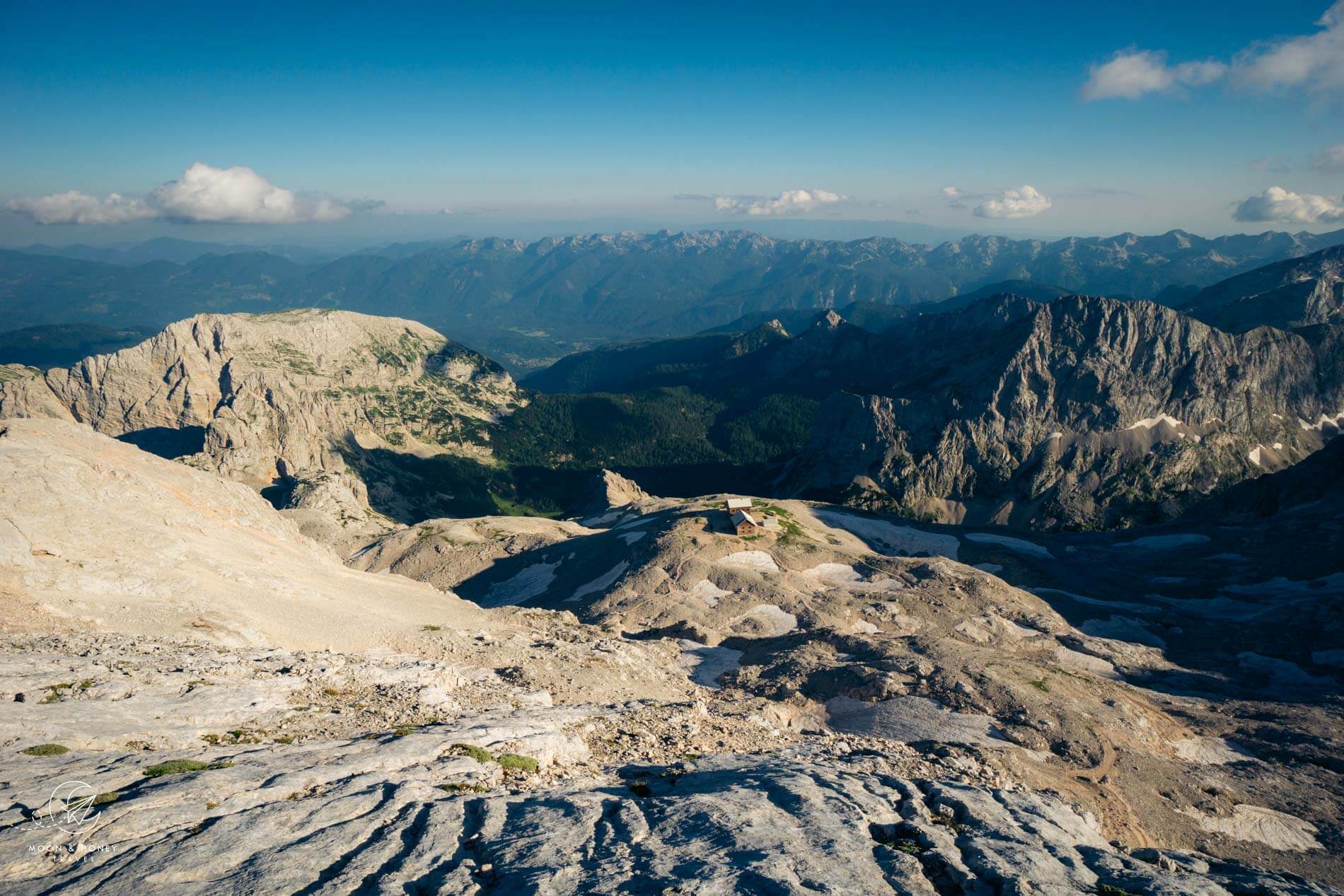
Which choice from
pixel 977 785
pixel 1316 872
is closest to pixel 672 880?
pixel 977 785

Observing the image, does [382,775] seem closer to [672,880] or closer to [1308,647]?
[672,880]

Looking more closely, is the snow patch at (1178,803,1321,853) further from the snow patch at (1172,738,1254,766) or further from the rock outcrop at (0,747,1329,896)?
the rock outcrop at (0,747,1329,896)

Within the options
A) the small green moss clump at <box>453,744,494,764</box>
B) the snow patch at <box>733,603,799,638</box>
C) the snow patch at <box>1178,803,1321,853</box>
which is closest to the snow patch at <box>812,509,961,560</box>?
the snow patch at <box>733,603,799,638</box>

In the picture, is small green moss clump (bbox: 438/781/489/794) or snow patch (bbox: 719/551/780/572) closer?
small green moss clump (bbox: 438/781/489/794)

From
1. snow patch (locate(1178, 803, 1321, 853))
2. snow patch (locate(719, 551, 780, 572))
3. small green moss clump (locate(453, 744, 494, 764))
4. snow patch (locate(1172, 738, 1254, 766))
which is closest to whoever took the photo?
small green moss clump (locate(453, 744, 494, 764))

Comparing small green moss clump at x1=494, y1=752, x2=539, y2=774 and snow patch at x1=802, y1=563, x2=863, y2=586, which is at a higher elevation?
small green moss clump at x1=494, y1=752, x2=539, y2=774

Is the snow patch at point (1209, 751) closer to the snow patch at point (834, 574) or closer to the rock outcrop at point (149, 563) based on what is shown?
the snow patch at point (834, 574)

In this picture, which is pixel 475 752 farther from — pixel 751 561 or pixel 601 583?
pixel 751 561
